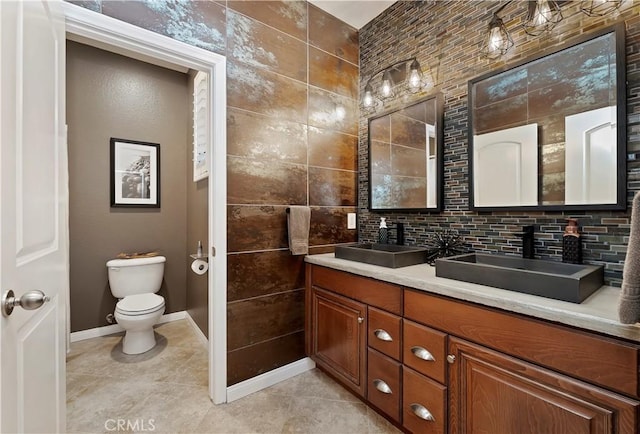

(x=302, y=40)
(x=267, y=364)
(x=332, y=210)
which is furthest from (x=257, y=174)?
(x=267, y=364)

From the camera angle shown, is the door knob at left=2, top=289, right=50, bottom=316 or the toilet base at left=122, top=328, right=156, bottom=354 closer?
the door knob at left=2, top=289, right=50, bottom=316

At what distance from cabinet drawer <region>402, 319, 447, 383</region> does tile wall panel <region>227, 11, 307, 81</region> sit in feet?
5.80

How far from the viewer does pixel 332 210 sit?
7.20 feet

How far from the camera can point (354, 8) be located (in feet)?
6.90

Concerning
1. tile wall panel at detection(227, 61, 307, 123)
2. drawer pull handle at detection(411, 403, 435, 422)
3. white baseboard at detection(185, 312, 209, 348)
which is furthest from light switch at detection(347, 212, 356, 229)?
white baseboard at detection(185, 312, 209, 348)

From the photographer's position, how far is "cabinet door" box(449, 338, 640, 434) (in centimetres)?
81

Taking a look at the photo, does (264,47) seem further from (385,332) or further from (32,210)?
(385,332)

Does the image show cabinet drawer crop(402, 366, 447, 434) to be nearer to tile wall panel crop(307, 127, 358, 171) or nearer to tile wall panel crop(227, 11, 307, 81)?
tile wall panel crop(307, 127, 358, 171)

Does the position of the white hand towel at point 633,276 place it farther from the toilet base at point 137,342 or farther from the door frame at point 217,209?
the toilet base at point 137,342

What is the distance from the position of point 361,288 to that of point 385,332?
254 mm

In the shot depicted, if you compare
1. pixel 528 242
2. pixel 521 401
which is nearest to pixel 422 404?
pixel 521 401

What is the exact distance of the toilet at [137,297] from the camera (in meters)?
2.17

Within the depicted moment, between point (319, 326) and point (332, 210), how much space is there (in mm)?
852

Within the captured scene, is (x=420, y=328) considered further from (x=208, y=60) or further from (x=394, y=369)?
(x=208, y=60)
